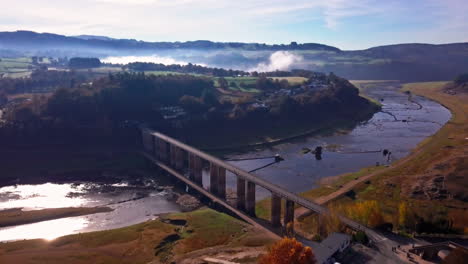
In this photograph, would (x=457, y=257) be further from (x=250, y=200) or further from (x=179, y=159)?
(x=179, y=159)

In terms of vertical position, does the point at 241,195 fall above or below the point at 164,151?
below

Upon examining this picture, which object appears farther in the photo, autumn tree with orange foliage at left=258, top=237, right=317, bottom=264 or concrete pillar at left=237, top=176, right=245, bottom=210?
concrete pillar at left=237, top=176, right=245, bottom=210

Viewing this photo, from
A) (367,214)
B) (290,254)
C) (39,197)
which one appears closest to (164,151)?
(39,197)

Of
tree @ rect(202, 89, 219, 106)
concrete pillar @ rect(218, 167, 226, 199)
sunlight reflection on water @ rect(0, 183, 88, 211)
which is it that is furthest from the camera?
tree @ rect(202, 89, 219, 106)

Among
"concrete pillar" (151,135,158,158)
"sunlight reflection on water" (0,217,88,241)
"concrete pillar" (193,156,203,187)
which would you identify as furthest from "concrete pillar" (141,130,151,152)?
"sunlight reflection on water" (0,217,88,241)

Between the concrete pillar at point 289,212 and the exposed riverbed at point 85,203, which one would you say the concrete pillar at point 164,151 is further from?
the concrete pillar at point 289,212

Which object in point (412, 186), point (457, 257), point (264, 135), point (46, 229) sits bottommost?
point (46, 229)

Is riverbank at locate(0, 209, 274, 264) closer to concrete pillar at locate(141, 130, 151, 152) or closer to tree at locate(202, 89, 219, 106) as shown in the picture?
concrete pillar at locate(141, 130, 151, 152)
